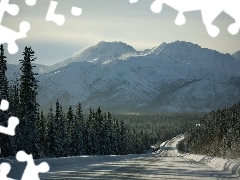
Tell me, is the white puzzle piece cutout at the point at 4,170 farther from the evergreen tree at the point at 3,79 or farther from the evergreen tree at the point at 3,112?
the evergreen tree at the point at 3,79

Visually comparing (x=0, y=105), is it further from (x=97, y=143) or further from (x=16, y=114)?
(x=97, y=143)

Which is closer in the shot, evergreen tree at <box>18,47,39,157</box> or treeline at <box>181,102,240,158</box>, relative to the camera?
treeline at <box>181,102,240,158</box>

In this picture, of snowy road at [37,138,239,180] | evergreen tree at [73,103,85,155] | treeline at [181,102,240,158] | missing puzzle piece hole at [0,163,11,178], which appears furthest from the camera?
evergreen tree at [73,103,85,155]

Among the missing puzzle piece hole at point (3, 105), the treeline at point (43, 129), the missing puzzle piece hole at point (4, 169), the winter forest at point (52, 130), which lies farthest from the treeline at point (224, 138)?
the missing puzzle piece hole at point (3, 105)

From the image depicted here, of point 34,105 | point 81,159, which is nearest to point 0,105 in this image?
point 34,105

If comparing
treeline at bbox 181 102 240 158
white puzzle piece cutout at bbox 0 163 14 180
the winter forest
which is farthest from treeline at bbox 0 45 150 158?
white puzzle piece cutout at bbox 0 163 14 180

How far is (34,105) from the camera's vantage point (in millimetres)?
43750

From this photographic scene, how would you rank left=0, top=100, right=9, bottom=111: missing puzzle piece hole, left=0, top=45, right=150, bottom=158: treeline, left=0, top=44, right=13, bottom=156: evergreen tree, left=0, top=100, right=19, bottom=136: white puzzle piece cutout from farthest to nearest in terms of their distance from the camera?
left=0, top=45, right=150, bottom=158: treeline, left=0, top=100, right=9, bottom=111: missing puzzle piece hole, left=0, top=100, right=19, bottom=136: white puzzle piece cutout, left=0, top=44, right=13, bottom=156: evergreen tree

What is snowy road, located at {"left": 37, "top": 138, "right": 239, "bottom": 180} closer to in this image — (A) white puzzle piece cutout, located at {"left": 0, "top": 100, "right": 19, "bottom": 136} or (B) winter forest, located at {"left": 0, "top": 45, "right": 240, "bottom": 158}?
(B) winter forest, located at {"left": 0, "top": 45, "right": 240, "bottom": 158}

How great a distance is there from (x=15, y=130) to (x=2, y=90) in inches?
210

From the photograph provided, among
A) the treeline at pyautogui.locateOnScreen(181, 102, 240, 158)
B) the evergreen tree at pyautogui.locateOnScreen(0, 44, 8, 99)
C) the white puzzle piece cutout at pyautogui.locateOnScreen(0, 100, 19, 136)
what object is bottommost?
the treeline at pyautogui.locateOnScreen(181, 102, 240, 158)

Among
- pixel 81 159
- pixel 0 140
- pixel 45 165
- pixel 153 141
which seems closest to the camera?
pixel 45 165

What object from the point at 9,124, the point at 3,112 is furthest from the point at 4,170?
the point at 9,124

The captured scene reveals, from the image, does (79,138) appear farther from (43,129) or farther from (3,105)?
(3,105)
